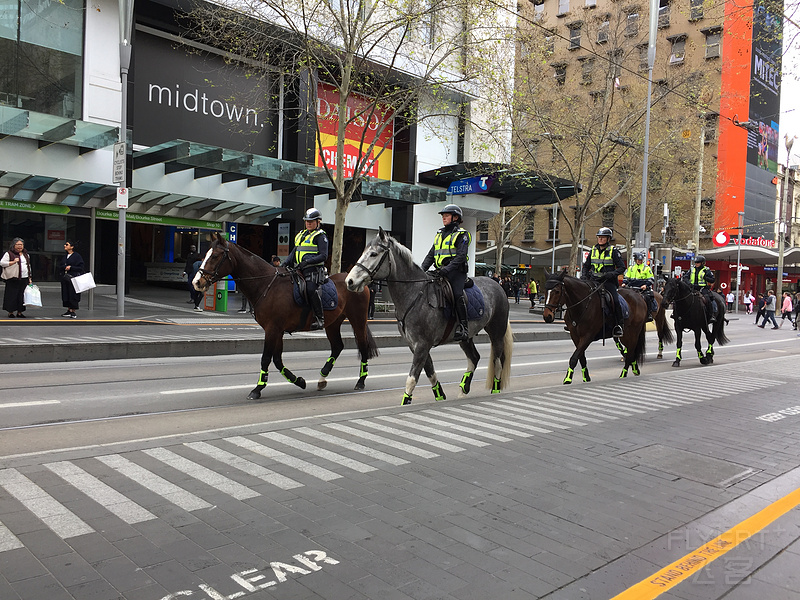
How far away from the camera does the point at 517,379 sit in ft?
39.4

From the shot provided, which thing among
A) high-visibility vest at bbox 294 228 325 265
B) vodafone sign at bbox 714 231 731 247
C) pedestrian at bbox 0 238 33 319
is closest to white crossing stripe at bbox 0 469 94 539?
high-visibility vest at bbox 294 228 325 265

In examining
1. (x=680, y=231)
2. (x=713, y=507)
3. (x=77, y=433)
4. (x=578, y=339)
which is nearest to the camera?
(x=713, y=507)

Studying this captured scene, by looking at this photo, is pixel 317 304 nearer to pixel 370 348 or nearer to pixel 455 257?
pixel 370 348

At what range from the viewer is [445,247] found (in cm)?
851

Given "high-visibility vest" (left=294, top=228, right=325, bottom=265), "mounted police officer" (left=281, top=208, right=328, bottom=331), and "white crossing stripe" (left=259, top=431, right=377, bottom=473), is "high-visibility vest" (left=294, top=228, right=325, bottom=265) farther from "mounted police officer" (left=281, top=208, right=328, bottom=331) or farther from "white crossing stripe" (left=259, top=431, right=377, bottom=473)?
"white crossing stripe" (left=259, top=431, right=377, bottom=473)

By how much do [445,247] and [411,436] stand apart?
3.01m

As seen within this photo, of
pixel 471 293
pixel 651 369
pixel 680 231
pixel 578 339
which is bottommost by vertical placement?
pixel 651 369

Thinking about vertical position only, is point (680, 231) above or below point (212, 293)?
above

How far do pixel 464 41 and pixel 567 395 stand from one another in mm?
16334

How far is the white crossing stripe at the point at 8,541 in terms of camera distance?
3560mm

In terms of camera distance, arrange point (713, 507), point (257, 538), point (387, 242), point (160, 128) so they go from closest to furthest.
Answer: point (257, 538) → point (713, 507) → point (387, 242) → point (160, 128)

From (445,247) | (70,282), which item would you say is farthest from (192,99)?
(445,247)

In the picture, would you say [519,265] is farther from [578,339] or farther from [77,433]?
[77,433]

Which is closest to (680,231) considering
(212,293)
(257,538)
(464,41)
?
(464,41)
